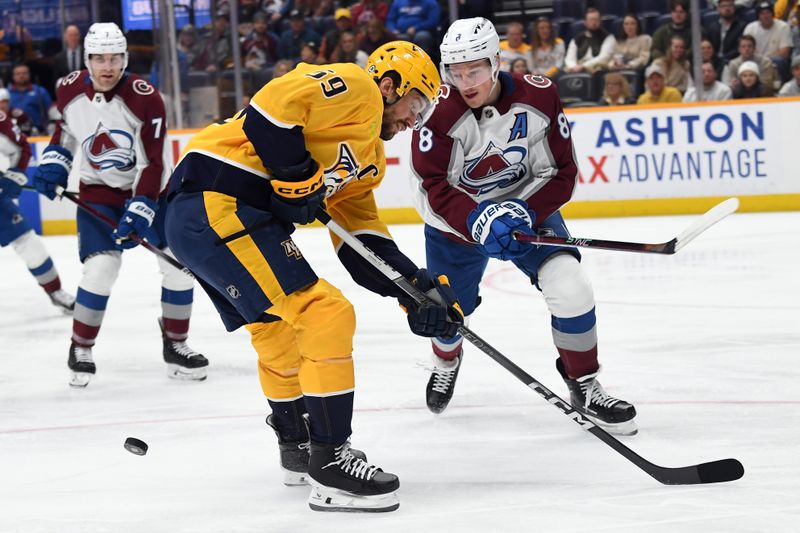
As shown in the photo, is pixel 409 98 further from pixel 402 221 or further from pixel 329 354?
pixel 402 221

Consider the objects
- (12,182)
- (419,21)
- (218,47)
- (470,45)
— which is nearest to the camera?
(470,45)

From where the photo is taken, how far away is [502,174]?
122 inches

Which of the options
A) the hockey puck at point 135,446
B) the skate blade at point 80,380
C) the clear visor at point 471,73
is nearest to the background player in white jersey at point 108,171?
the skate blade at point 80,380

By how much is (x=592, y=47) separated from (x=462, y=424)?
5.26m

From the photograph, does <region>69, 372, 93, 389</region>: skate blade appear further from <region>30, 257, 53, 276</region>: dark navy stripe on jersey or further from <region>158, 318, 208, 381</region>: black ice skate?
<region>30, 257, 53, 276</region>: dark navy stripe on jersey

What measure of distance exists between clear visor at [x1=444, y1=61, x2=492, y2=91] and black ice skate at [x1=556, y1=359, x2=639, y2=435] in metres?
0.79

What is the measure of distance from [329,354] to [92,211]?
1803 mm

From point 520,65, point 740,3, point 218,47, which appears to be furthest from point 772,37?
point 218,47

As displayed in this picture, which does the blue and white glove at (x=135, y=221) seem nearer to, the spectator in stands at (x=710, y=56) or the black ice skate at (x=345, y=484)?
the black ice skate at (x=345, y=484)

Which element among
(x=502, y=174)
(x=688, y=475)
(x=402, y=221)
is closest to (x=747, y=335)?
(x=502, y=174)

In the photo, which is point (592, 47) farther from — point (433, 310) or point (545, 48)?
point (433, 310)

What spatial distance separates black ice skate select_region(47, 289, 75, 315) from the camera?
205 inches

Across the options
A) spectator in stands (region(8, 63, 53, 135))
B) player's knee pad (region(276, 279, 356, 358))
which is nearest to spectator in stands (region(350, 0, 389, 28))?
spectator in stands (region(8, 63, 53, 135))

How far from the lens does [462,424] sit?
3084mm
